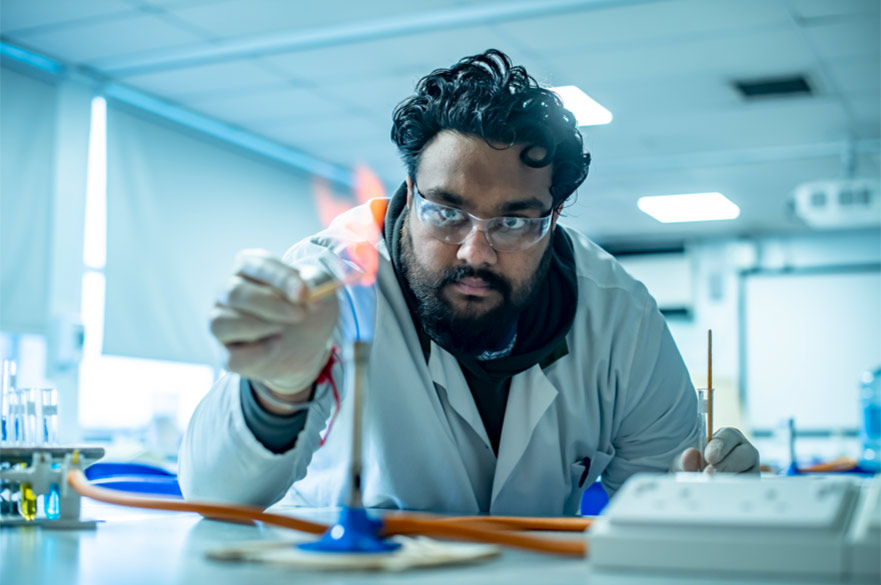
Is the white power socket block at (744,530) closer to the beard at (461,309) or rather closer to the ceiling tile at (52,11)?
the beard at (461,309)

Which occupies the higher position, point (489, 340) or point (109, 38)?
point (109, 38)

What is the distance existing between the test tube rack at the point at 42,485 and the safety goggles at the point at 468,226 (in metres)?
0.79

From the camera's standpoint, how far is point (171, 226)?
600 centimetres

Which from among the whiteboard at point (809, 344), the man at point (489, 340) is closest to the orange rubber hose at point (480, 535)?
the man at point (489, 340)

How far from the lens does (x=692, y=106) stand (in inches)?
217

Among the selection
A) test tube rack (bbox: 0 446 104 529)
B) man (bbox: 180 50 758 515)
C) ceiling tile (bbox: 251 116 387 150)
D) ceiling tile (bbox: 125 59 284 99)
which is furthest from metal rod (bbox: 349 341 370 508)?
ceiling tile (bbox: 251 116 387 150)

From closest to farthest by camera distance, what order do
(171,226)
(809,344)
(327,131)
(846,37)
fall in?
1. (846,37)
2. (171,226)
3. (327,131)
4. (809,344)

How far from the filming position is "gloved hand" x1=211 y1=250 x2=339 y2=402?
95 cm

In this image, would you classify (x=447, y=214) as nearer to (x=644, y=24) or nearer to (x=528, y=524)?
(x=528, y=524)

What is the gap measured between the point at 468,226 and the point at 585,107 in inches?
158

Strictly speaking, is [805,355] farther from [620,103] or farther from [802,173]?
[620,103]

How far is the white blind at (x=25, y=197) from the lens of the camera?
4910 millimetres

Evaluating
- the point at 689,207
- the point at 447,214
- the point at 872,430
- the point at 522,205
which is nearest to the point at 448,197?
the point at 447,214

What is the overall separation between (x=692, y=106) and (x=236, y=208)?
3040 millimetres
